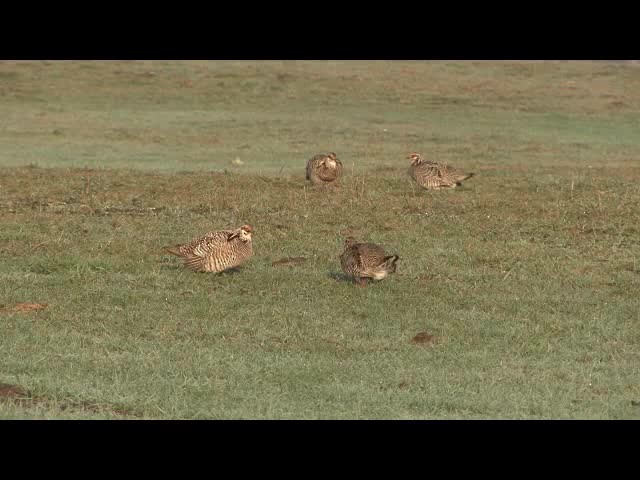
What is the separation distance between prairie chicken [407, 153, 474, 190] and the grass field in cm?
26

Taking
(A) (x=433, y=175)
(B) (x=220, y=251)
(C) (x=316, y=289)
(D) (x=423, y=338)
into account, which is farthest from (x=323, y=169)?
(D) (x=423, y=338)

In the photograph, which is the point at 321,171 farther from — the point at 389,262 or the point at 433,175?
the point at 389,262

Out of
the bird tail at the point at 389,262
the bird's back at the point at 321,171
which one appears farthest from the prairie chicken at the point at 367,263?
the bird's back at the point at 321,171

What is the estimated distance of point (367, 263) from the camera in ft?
38.0

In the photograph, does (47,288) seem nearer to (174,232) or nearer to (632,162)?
(174,232)

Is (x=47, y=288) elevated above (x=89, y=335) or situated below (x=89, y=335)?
above

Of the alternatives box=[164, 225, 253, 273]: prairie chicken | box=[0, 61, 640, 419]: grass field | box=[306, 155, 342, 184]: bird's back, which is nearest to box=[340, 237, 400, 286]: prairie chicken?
box=[0, 61, 640, 419]: grass field

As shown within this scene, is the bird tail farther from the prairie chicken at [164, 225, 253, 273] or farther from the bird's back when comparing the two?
the bird's back

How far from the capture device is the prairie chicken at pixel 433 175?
18312 millimetres

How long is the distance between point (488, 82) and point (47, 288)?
3414 centimetres

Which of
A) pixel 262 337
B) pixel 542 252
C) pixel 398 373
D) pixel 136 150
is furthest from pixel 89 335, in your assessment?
pixel 136 150

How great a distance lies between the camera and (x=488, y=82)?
43.8m

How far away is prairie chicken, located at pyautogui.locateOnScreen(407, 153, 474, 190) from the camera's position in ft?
60.1

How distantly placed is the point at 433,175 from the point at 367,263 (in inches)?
275
